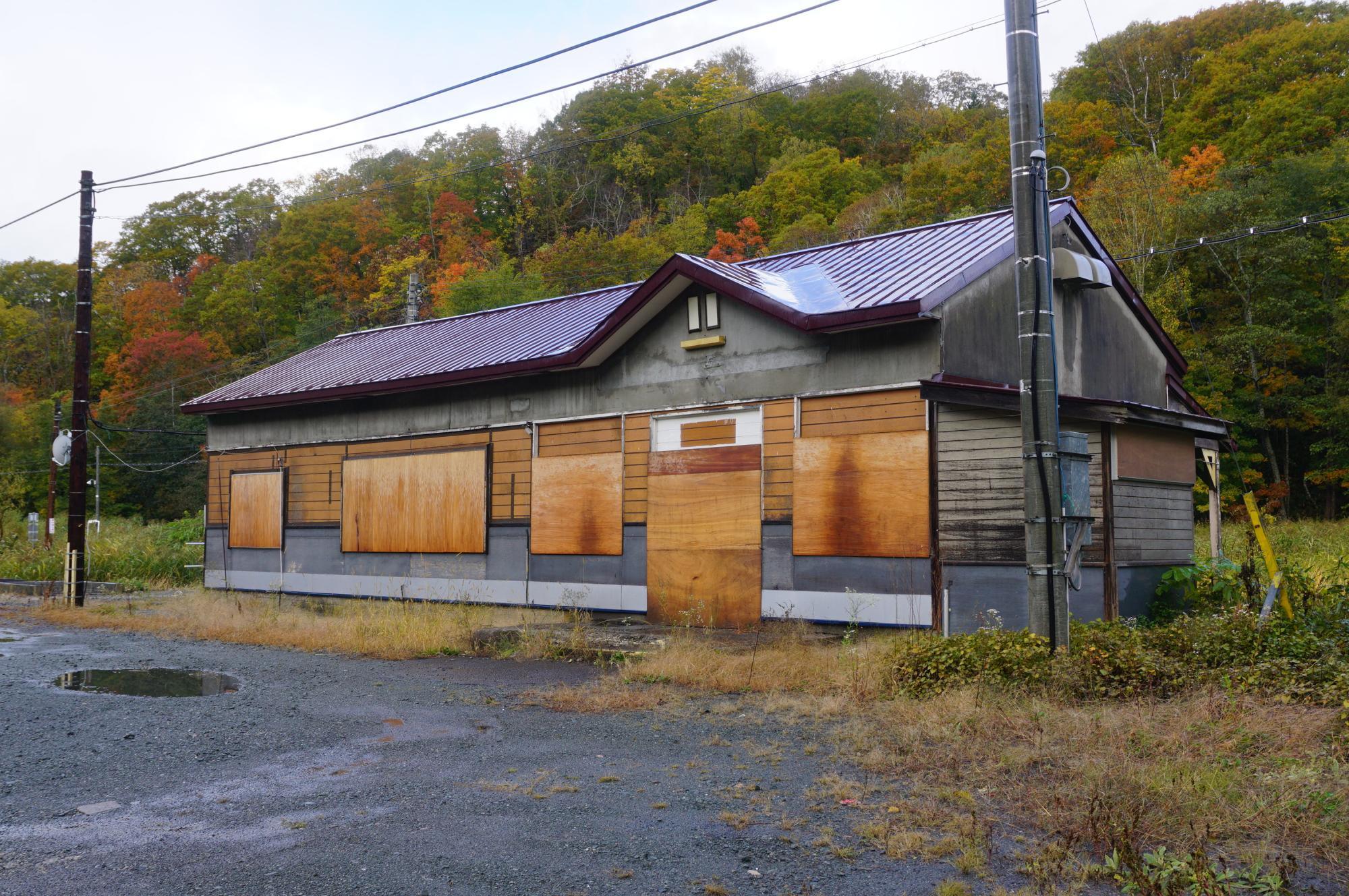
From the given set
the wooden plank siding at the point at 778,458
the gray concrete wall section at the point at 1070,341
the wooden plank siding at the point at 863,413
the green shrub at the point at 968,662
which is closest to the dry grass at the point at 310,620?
the wooden plank siding at the point at 778,458

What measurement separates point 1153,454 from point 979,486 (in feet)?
10.6

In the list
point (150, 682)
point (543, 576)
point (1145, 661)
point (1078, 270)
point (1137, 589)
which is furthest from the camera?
point (543, 576)

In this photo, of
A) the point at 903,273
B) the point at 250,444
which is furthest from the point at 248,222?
the point at 903,273

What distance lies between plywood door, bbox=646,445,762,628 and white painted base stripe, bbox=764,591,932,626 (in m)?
0.36

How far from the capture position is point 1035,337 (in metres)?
8.52

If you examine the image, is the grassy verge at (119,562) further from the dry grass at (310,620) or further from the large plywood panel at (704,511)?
the large plywood panel at (704,511)

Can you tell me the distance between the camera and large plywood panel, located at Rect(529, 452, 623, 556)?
15.4m

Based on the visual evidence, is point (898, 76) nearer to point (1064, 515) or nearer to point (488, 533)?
point (488, 533)

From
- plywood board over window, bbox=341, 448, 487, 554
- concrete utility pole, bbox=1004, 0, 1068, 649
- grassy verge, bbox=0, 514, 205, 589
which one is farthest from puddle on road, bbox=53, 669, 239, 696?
grassy verge, bbox=0, 514, 205, 589

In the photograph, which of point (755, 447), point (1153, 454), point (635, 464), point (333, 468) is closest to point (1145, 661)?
point (1153, 454)

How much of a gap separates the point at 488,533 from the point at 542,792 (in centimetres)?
1133

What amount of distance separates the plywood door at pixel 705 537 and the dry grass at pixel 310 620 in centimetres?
173

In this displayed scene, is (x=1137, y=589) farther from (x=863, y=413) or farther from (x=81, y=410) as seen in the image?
(x=81, y=410)

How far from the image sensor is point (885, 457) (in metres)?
12.5
